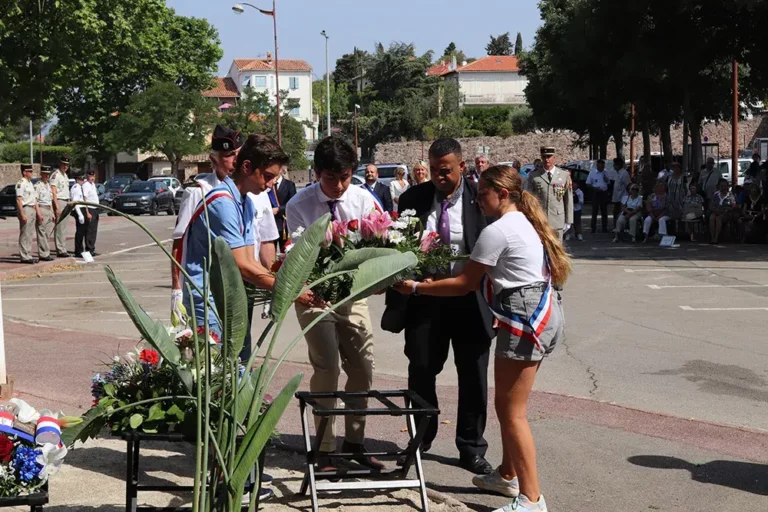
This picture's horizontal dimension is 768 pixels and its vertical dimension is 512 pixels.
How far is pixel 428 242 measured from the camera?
5156mm

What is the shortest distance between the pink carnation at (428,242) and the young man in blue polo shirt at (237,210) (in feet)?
2.72

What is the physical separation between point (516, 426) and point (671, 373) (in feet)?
14.1

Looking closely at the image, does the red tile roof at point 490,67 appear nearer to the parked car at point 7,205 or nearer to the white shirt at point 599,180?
the parked car at point 7,205

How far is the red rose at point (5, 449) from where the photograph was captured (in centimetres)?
376

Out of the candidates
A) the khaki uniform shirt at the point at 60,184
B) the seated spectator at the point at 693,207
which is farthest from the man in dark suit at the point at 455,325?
the seated spectator at the point at 693,207

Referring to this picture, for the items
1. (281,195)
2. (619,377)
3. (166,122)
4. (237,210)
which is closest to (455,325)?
(237,210)

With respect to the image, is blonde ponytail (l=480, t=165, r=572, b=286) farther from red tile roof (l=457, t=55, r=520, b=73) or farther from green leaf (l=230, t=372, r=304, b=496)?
red tile roof (l=457, t=55, r=520, b=73)

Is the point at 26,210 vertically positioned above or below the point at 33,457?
above

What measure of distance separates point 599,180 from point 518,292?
20.9m

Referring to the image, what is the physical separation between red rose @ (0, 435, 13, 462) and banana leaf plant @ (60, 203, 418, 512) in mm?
271

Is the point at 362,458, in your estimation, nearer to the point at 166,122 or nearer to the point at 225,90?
the point at 166,122

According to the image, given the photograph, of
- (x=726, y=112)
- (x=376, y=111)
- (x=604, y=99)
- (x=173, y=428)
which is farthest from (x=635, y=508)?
(x=376, y=111)

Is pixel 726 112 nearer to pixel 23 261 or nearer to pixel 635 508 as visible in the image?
pixel 23 261

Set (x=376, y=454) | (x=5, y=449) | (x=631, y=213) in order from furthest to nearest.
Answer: (x=631, y=213), (x=376, y=454), (x=5, y=449)
